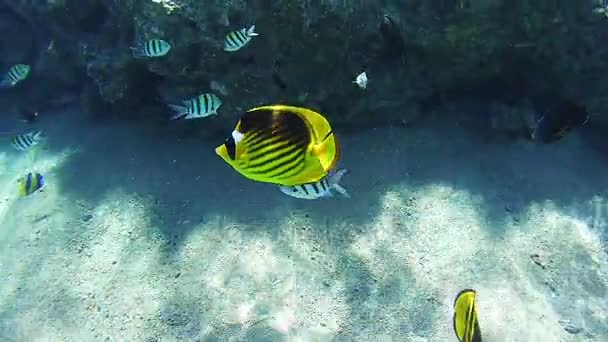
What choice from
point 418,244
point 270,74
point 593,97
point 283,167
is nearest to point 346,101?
point 270,74

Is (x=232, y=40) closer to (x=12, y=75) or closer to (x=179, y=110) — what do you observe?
(x=179, y=110)

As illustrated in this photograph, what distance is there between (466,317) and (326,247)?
2.49m

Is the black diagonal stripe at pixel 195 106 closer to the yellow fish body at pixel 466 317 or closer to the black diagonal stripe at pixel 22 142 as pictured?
the black diagonal stripe at pixel 22 142

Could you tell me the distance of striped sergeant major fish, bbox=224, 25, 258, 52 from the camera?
4.90 meters

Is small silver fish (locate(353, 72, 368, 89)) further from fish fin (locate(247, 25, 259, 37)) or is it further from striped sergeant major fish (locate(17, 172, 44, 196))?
striped sergeant major fish (locate(17, 172, 44, 196))

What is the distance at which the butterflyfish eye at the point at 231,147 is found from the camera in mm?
1696

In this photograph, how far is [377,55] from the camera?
18.5 feet

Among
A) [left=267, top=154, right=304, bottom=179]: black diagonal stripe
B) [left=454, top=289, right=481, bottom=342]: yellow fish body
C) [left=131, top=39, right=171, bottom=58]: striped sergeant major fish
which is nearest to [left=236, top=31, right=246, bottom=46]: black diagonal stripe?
[left=131, top=39, right=171, bottom=58]: striped sergeant major fish

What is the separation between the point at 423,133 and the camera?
5.89m

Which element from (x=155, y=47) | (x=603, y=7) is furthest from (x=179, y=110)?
(x=603, y=7)

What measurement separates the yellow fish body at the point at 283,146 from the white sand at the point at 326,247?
9.05ft

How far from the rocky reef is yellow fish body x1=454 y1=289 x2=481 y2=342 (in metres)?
3.65

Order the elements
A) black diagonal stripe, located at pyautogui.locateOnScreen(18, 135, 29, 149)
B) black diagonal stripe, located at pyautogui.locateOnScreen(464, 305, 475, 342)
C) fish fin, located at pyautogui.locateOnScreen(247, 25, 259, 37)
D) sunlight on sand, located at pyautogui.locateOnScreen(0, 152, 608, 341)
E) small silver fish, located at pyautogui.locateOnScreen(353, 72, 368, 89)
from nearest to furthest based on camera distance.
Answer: black diagonal stripe, located at pyautogui.locateOnScreen(464, 305, 475, 342) < sunlight on sand, located at pyautogui.locateOnScreen(0, 152, 608, 341) < fish fin, located at pyautogui.locateOnScreen(247, 25, 259, 37) < small silver fish, located at pyautogui.locateOnScreen(353, 72, 368, 89) < black diagonal stripe, located at pyautogui.locateOnScreen(18, 135, 29, 149)

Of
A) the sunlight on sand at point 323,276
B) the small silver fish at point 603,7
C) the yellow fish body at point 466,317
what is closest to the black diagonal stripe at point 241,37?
the sunlight on sand at point 323,276
